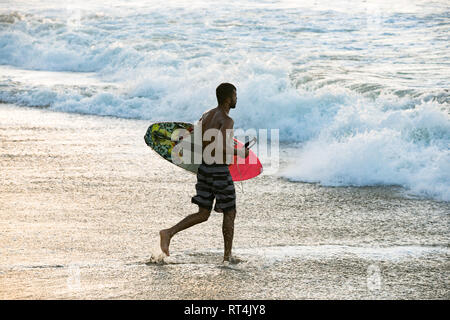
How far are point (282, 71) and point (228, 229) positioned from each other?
9.55 m

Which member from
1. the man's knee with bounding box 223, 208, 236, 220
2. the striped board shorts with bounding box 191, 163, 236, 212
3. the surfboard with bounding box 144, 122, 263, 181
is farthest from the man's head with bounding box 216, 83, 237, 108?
the man's knee with bounding box 223, 208, 236, 220

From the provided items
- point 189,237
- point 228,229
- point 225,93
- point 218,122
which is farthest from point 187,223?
point 225,93

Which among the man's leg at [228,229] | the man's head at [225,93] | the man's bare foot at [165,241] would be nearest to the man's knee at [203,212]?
the man's leg at [228,229]

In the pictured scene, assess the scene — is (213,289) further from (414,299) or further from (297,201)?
(297,201)

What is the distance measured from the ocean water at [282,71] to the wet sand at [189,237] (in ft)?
A: 3.99

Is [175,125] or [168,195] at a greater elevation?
[175,125]

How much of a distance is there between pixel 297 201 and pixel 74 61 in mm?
14533

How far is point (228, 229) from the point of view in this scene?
498 cm

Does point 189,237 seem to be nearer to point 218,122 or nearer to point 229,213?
point 229,213

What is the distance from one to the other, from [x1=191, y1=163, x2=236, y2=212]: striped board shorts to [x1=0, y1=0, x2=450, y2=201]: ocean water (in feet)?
11.4

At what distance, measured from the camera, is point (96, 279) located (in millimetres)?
4602

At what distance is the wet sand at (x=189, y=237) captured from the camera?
4559 millimetres
